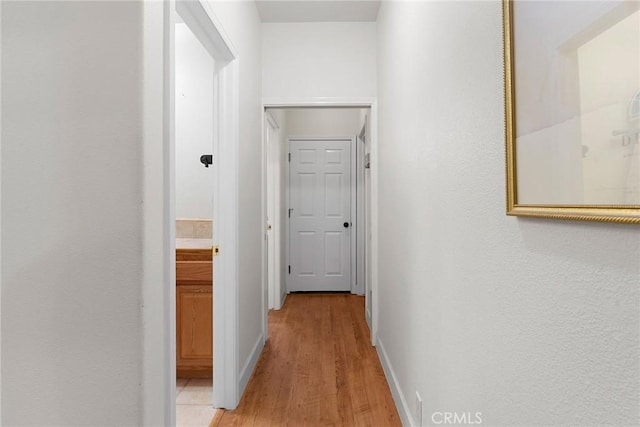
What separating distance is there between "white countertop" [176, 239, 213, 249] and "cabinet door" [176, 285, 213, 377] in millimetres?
259

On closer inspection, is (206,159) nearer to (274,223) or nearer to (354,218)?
(274,223)

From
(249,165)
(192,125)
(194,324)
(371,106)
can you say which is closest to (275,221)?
(192,125)

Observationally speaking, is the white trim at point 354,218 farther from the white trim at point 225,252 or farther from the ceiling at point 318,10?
A: the white trim at point 225,252

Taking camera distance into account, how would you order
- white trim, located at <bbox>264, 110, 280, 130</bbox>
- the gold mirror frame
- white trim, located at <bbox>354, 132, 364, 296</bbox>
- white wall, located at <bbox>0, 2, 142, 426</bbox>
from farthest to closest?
white trim, located at <bbox>354, 132, 364, 296</bbox> → white trim, located at <bbox>264, 110, 280, 130</bbox> → white wall, located at <bbox>0, 2, 142, 426</bbox> → the gold mirror frame

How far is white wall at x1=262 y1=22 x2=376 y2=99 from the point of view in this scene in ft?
9.46

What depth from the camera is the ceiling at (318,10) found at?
2619 mm

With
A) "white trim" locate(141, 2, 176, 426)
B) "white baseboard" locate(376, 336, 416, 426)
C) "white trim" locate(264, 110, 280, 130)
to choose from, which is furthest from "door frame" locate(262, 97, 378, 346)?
"white trim" locate(141, 2, 176, 426)

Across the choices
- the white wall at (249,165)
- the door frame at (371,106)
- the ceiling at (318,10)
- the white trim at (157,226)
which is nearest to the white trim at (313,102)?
the door frame at (371,106)

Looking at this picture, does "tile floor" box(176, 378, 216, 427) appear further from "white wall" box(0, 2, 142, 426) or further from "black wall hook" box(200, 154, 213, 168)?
"black wall hook" box(200, 154, 213, 168)

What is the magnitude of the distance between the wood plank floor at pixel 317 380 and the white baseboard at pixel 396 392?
0.05m

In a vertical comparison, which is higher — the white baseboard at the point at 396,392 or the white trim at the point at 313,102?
the white trim at the point at 313,102

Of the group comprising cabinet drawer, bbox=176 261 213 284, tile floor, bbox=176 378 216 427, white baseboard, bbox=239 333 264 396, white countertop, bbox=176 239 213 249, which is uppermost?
white countertop, bbox=176 239 213 249

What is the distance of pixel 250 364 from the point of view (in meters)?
2.37

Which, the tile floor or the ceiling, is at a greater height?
the ceiling
